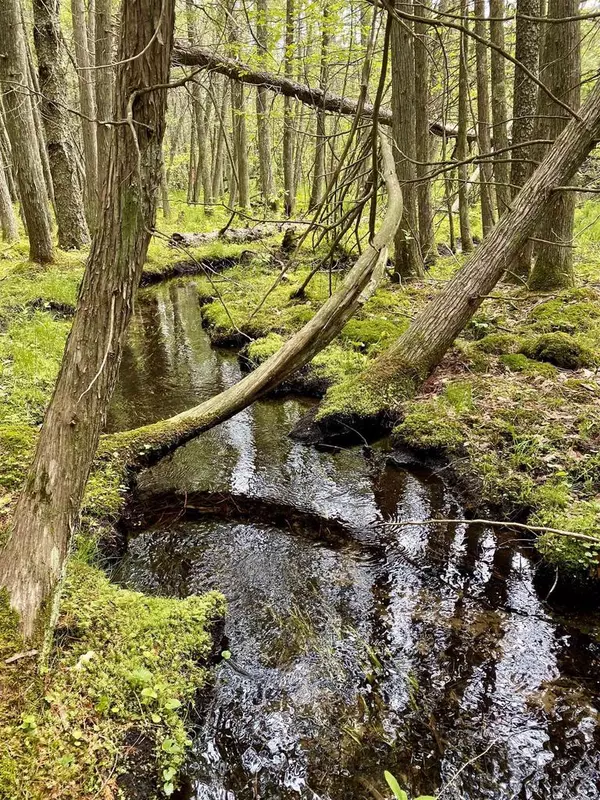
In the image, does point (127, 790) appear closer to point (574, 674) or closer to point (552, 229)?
point (574, 674)

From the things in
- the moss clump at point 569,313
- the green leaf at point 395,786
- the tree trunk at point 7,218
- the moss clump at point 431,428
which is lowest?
the moss clump at point 431,428

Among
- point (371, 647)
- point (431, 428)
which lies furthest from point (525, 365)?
point (371, 647)

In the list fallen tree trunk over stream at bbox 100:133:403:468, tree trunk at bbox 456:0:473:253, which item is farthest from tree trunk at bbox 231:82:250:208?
fallen tree trunk over stream at bbox 100:133:403:468

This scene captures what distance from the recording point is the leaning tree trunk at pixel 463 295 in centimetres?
578

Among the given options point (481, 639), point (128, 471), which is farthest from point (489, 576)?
point (128, 471)

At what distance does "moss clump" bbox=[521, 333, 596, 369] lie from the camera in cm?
571

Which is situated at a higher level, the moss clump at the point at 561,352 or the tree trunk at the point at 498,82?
the tree trunk at the point at 498,82

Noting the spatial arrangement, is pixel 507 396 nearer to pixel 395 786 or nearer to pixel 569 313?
pixel 569 313

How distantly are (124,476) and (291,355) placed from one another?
183 centimetres

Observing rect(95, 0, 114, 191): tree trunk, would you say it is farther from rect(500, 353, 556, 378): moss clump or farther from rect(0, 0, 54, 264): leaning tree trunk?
rect(500, 353, 556, 378): moss clump

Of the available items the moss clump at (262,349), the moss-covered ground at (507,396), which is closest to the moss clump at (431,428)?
the moss-covered ground at (507,396)

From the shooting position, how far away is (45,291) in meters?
9.16

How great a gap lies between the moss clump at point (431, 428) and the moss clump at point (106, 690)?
278cm

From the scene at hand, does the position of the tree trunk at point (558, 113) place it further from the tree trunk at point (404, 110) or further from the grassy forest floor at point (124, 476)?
the tree trunk at point (404, 110)
